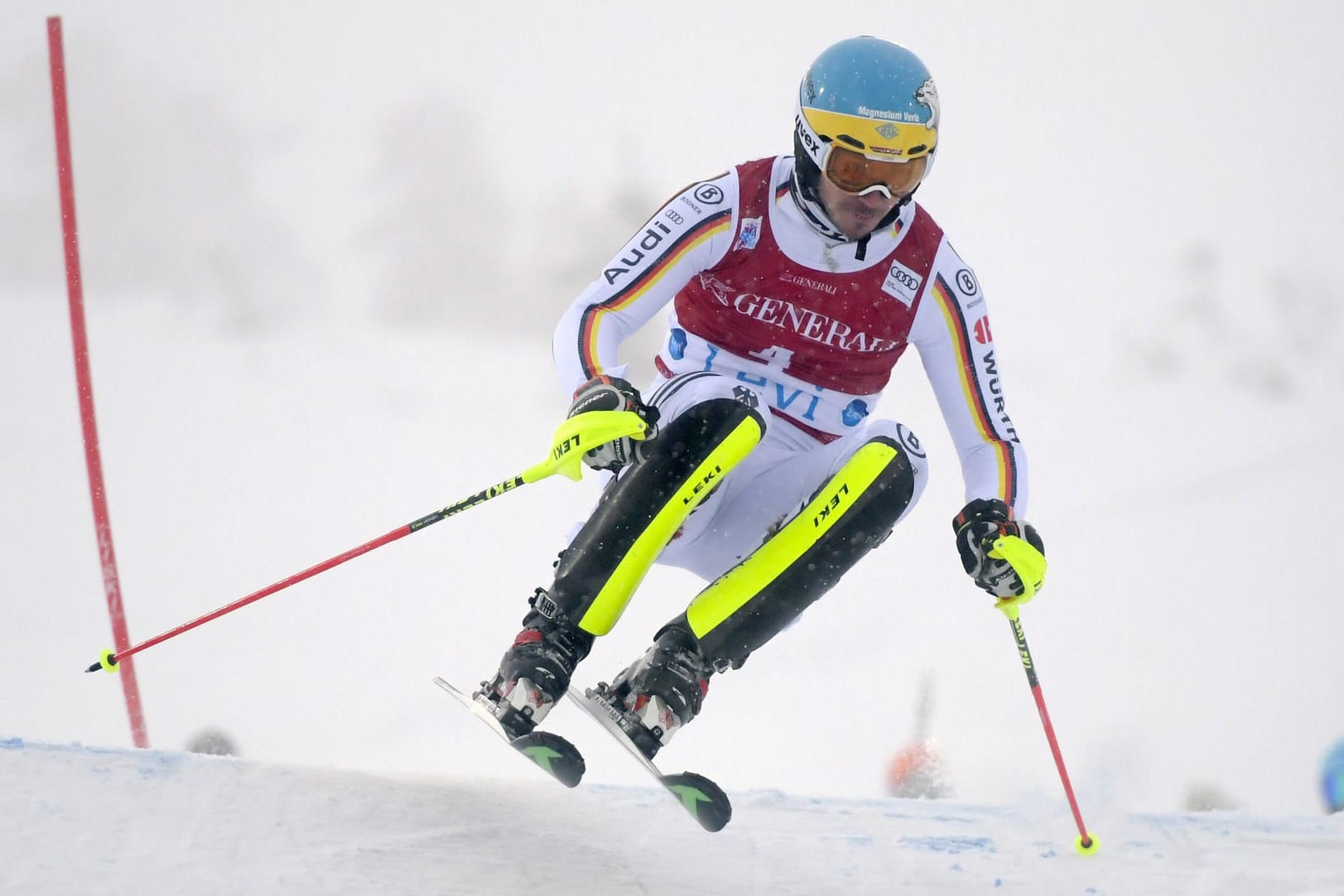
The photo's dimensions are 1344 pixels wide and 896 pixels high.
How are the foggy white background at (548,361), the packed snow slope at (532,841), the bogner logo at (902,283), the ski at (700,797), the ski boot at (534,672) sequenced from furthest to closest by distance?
the foggy white background at (548,361) < the bogner logo at (902,283) < the ski boot at (534,672) < the ski at (700,797) < the packed snow slope at (532,841)

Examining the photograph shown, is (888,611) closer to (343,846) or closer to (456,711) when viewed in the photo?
(456,711)

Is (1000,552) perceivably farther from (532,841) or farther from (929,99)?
(532,841)

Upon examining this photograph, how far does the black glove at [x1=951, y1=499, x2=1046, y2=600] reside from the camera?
3023 millimetres

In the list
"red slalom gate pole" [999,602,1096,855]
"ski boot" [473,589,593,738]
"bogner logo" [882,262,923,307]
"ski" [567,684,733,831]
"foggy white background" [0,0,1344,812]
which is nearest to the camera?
"ski" [567,684,733,831]

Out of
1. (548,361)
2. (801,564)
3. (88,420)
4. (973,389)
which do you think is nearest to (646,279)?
(801,564)

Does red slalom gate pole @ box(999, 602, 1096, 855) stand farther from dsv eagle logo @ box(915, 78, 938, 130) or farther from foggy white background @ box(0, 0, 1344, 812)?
foggy white background @ box(0, 0, 1344, 812)

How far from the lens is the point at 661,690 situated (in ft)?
9.38

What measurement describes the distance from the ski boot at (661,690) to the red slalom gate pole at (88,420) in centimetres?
198

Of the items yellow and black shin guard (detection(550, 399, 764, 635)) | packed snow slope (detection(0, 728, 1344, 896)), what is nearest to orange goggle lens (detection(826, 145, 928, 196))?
yellow and black shin guard (detection(550, 399, 764, 635))

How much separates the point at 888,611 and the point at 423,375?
3.29 metres

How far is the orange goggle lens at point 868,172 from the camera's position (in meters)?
2.99

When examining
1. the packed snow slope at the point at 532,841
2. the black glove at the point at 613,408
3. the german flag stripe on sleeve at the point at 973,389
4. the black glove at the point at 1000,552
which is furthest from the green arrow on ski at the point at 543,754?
the german flag stripe on sleeve at the point at 973,389

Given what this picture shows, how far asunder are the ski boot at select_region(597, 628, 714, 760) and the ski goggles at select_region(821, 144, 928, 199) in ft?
3.51

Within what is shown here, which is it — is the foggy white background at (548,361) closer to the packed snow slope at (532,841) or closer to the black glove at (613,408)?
the packed snow slope at (532,841)
